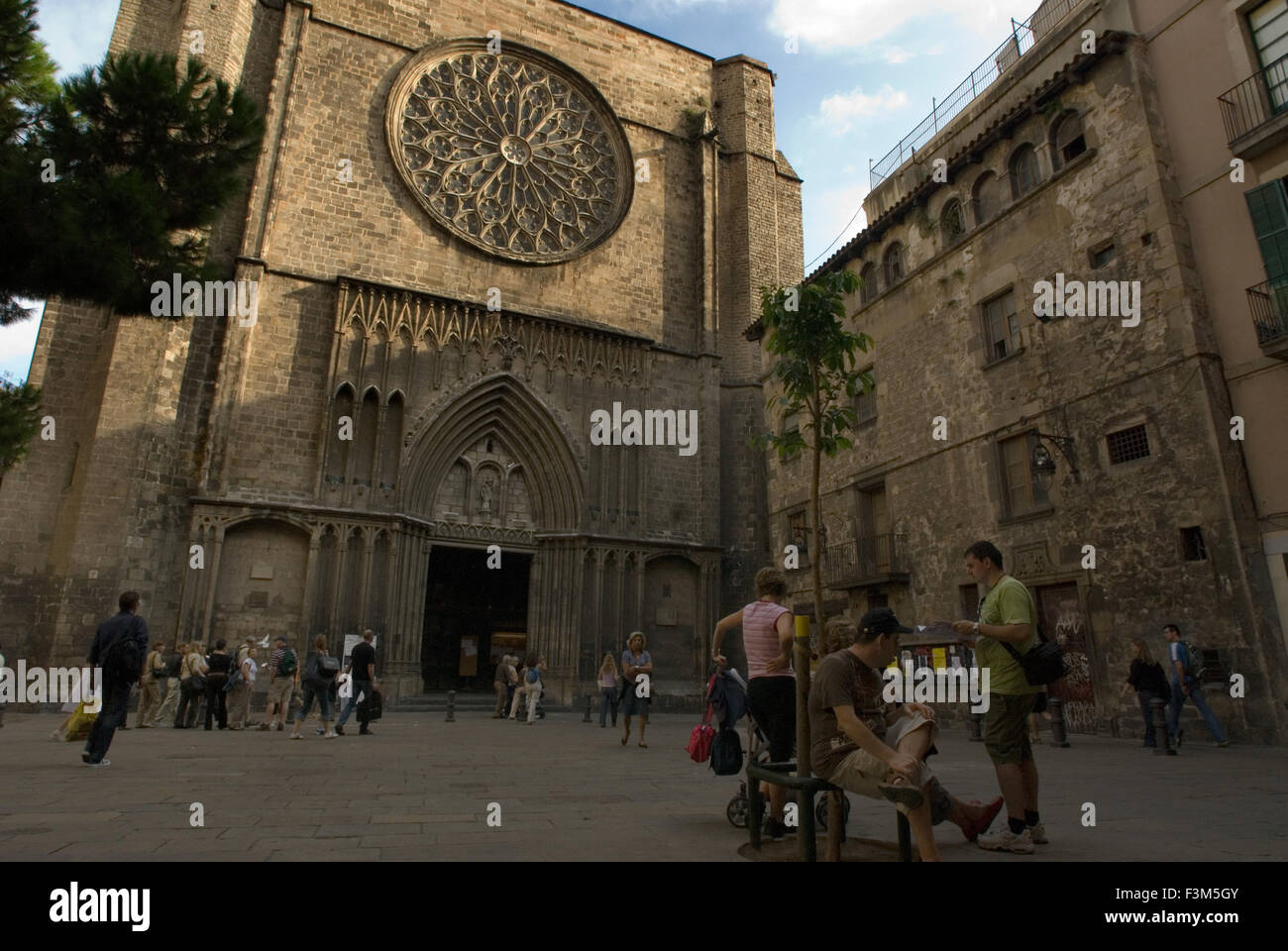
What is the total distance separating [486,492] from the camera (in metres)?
20.1

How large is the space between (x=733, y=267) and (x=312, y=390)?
13.2 meters

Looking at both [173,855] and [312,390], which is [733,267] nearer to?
[312,390]

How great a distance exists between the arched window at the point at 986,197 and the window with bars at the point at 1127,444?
5.25 metres

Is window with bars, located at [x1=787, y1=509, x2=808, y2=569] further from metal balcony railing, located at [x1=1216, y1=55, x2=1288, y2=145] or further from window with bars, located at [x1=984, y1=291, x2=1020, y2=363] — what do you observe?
metal balcony railing, located at [x1=1216, y1=55, x2=1288, y2=145]

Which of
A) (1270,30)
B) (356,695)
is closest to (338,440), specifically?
(356,695)

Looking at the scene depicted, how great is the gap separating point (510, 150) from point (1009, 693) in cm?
2223

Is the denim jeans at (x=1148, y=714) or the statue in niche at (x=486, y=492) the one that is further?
the statue in niche at (x=486, y=492)

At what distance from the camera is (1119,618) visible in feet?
37.7

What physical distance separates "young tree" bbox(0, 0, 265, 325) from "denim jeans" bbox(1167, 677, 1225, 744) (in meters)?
12.7

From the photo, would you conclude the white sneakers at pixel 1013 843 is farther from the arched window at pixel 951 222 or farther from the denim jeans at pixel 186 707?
the arched window at pixel 951 222

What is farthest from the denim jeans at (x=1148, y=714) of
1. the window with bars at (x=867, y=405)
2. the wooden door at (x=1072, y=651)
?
the window with bars at (x=867, y=405)

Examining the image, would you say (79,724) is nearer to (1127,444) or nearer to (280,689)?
(280,689)

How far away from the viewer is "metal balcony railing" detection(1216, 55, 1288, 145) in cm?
1065

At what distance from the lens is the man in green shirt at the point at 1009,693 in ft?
13.5
